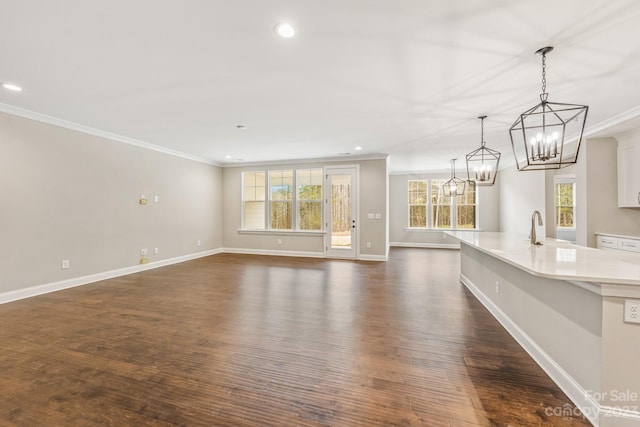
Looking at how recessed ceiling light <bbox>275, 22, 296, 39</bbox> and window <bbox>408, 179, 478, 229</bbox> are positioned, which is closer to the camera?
recessed ceiling light <bbox>275, 22, 296, 39</bbox>

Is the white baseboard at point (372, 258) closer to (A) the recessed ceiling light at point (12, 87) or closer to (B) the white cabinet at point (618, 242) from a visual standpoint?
(B) the white cabinet at point (618, 242)

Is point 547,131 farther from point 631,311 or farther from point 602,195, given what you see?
point 631,311

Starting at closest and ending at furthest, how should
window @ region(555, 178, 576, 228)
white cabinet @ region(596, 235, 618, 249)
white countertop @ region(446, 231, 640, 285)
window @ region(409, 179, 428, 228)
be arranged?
white countertop @ region(446, 231, 640, 285), white cabinet @ region(596, 235, 618, 249), window @ region(555, 178, 576, 228), window @ region(409, 179, 428, 228)

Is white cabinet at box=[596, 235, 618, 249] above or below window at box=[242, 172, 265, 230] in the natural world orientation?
below

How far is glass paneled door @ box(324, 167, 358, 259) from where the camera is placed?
6883 millimetres

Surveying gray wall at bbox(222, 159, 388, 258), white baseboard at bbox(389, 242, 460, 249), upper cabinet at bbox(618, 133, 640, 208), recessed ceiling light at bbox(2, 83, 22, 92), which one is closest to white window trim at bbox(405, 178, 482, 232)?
white baseboard at bbox(389, 242, 460, 249)

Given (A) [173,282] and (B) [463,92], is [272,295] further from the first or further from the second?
(B) [463,92]

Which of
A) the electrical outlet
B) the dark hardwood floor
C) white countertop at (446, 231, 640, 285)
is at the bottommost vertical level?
the dark hardwood floor

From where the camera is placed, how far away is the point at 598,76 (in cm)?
263

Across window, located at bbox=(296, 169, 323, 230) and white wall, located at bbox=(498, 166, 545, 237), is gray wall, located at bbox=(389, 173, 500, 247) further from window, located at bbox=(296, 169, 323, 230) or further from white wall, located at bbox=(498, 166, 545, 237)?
window, located at bbox=(296, 169, 323, 230)

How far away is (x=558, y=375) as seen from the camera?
194 cm

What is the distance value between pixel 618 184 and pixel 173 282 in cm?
762

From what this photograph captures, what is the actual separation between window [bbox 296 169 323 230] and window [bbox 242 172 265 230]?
46.8 inches

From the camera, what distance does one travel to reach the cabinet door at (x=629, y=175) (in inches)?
157
